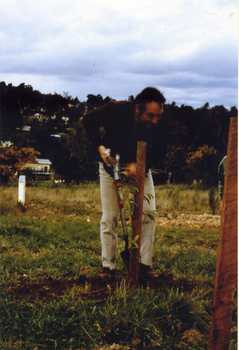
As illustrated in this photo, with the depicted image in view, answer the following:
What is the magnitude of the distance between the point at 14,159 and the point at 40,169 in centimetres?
33

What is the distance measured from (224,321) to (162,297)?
68 cm

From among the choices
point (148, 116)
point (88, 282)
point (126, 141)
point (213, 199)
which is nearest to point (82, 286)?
point (88, 282)

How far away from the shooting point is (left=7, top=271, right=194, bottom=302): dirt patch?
8.13 feet

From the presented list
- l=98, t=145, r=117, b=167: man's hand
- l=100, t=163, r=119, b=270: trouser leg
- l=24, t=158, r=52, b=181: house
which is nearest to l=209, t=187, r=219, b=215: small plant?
l=100, t=163, r=119, b=270: trouser leg

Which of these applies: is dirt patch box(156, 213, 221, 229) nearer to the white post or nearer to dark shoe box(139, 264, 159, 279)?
dark shoe box(139, 264, 159, 279)

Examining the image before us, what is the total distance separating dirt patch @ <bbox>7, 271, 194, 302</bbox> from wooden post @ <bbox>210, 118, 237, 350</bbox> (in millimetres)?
802

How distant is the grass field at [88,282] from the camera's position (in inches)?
80.0

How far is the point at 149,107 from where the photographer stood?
271 cm

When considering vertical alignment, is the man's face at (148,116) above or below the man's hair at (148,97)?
below

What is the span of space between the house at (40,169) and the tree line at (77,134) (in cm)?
8

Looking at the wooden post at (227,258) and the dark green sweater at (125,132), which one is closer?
the wooden post at (227,258)

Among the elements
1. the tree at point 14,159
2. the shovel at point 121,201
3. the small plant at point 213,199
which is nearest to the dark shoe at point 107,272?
the shovel at point 121,201

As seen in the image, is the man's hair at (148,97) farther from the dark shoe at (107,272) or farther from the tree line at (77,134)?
the dark shoe at (107,272)

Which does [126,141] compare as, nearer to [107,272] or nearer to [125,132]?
[125,132]
